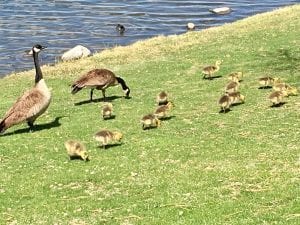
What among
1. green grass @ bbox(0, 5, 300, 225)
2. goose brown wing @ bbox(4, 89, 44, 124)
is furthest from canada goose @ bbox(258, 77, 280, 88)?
goose brown wing @ bbox(4, 89, 44, 124)

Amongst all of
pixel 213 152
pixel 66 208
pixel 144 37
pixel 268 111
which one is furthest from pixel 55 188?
pixel 144 37

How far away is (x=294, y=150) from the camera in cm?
1387

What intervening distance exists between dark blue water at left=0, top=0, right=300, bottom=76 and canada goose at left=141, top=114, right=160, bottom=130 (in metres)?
19.3

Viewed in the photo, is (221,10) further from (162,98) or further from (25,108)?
(25,108)

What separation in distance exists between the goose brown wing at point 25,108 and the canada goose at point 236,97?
228 inches

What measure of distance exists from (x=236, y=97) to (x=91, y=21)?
3134 centimetres

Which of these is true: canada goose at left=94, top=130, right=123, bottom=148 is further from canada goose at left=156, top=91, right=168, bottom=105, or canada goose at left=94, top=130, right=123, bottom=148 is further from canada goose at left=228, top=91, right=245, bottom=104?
canada goose at left=228, top=91, right=245, bottom=104

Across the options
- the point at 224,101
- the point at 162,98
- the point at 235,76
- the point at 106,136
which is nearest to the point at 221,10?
the point at 235,76

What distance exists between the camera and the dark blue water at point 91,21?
135ft

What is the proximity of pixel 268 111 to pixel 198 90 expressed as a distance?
4.58m

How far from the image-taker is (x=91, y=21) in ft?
159

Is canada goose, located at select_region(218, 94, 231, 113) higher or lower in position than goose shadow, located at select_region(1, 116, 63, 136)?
higher

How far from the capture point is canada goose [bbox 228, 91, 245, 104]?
1850cm

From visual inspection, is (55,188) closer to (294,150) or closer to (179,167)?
(179,167)
